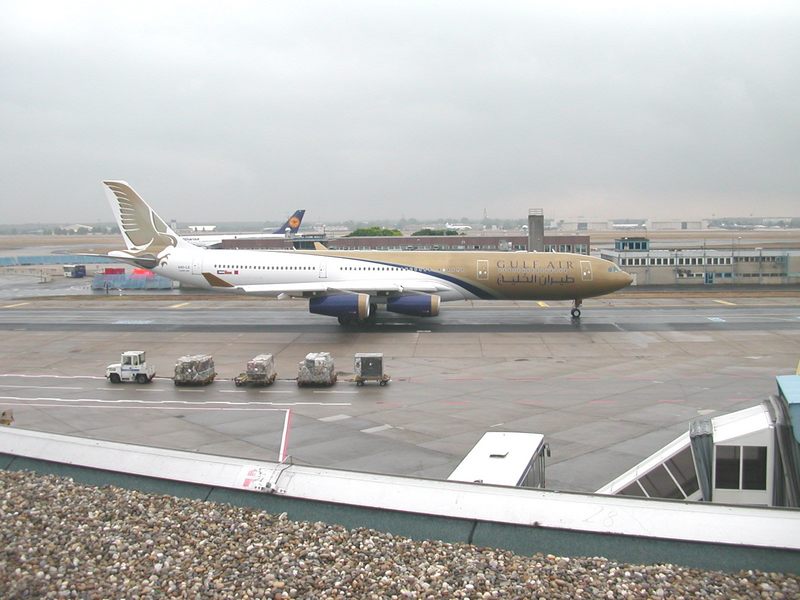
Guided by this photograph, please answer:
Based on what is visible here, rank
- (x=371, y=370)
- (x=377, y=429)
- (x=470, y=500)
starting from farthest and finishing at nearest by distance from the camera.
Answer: (x=371, y=370) → (x=377, y=429) → (x=470, y=500)

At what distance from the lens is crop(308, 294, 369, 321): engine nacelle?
138 feet

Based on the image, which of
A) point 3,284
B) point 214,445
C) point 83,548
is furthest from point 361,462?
point 3,284

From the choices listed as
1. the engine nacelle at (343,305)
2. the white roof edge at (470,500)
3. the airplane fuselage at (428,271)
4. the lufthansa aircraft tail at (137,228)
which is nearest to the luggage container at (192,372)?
the engine nacelle at (343,305)

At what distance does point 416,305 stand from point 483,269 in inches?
204

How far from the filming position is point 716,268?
71938 mm

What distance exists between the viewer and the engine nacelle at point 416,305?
43.0m

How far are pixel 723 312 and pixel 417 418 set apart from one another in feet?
107

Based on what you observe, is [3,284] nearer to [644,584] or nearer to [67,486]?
[67,486]

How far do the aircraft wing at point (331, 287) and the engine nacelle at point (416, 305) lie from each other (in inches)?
25.8

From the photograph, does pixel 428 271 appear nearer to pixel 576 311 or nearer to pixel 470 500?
pixel 576 311

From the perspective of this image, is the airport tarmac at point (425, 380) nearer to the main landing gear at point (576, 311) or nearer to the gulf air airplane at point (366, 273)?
the main landing gear at point (576, 311)

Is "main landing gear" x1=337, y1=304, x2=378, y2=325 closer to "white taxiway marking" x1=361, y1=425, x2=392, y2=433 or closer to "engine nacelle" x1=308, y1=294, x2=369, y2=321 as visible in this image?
"engine nacelle" x1=308, y1=294, x2=369, y2=321

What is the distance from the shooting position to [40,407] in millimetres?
26516

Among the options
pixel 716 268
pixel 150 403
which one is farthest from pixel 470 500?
pixel 716 268
